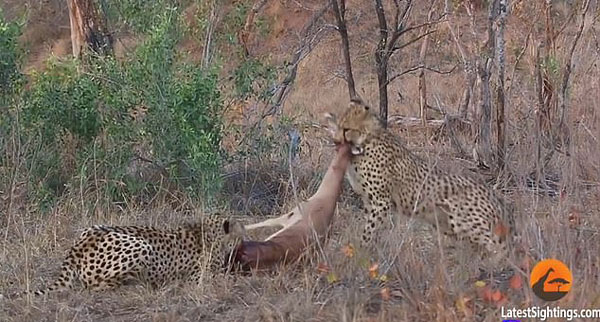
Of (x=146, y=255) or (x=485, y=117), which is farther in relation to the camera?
(x=485, y=117)

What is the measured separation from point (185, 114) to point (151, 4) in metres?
1.31

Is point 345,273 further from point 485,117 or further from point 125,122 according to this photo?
point 485,117

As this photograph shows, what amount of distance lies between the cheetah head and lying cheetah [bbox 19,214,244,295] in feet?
3.57

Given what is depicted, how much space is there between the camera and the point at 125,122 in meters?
7.68

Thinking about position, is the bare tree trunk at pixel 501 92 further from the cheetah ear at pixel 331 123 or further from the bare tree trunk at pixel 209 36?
the bare tree trunk at pixel 209 36

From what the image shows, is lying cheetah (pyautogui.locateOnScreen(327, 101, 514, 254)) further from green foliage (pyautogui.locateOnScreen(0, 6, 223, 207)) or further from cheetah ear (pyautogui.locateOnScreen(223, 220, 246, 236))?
green foliage (pyautogui.locateOnScreen(0, 6, 223, 207))

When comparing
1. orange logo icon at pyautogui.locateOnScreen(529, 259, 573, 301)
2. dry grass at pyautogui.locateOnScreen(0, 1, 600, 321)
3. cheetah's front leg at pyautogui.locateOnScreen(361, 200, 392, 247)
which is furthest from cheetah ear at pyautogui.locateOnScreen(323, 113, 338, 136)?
orange logo icon at pyautogui.locateOnScreen(529, 259, 573, 301)

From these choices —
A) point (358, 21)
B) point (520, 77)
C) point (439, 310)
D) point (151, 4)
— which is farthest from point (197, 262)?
point (358, 21)

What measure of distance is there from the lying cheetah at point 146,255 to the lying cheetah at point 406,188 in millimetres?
959

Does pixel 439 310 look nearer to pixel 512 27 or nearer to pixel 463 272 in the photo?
pixel 463 272

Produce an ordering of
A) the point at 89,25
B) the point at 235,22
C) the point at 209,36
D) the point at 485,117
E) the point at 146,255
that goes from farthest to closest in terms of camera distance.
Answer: the point at 89,25 → the point at 235,22 → the point at 209,36 → the point at 485,117 → the point at 146,255

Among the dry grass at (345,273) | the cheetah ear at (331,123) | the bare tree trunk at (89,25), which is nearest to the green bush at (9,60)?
the dry grass at (345,273)

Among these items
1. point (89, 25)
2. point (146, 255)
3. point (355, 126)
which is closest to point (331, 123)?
point (355, 126)

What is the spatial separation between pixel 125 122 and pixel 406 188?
261cm
